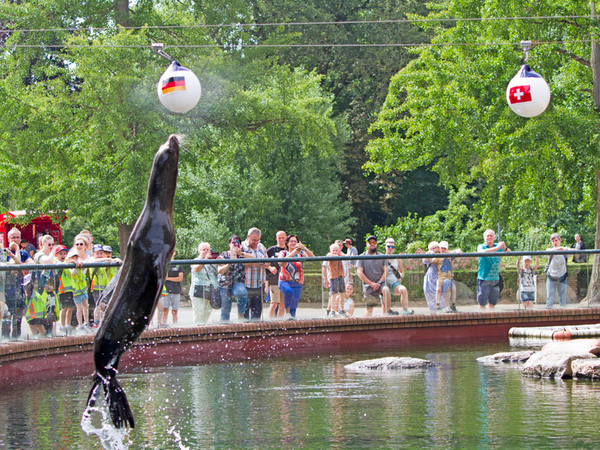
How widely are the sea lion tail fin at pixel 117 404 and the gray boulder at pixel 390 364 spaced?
31.1ft

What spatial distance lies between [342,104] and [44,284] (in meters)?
37.0

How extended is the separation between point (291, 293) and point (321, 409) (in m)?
6.10

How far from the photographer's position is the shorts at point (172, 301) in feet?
54.7

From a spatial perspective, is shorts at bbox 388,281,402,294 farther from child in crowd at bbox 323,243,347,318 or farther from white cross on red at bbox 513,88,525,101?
white cross on red at bbox 513,88,525,101

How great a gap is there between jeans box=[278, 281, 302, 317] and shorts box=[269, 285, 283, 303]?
64 mm

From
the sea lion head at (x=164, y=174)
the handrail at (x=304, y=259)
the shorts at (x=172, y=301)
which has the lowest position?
the shorts at (x=172, y=301)

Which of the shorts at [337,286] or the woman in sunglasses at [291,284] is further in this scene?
the shorts at [337,286]

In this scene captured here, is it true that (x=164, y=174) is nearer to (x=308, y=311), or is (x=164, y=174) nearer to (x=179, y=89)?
(x=179, y=89)

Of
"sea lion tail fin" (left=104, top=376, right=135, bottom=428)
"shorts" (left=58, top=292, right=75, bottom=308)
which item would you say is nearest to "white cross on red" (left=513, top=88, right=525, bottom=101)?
"shorts" (left=58, top=292, right=75, bottom=308)

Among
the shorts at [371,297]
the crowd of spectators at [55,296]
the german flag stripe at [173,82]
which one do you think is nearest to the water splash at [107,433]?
the crowd of spectators at [55,296]

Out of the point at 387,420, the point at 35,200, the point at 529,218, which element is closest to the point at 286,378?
the point at 387,420

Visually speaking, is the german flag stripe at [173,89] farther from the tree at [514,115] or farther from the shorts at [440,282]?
the tree at [514,115]

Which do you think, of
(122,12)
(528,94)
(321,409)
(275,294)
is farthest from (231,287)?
(122,12)

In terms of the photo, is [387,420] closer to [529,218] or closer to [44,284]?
[44,284]
